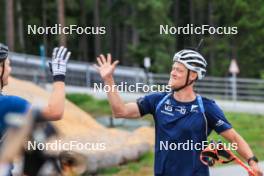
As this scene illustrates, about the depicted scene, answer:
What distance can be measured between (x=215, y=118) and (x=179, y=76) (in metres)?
0.40

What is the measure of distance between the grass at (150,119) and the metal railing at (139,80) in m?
4.65

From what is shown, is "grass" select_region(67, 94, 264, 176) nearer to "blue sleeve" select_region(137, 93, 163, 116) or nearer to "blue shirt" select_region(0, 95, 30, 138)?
"blue sleeve" select_region(137, 93, 163, 116)

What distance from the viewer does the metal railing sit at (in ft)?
112

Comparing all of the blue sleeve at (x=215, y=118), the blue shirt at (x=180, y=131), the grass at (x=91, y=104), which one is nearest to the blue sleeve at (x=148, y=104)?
the blue shirt at (x=180, y=131)

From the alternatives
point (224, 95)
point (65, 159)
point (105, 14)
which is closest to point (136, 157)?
point (65, 159)

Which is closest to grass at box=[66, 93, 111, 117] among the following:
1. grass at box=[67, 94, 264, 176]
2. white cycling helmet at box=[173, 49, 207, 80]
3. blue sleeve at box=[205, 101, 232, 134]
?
grass at box=[67, 94, 264, 176]

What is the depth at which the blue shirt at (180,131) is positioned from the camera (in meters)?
5.23

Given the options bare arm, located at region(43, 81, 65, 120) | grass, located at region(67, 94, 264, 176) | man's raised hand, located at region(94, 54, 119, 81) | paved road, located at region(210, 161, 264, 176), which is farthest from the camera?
grass, located at region(67, 94, 264, 176)

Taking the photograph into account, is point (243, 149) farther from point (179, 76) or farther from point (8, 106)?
point (8, 106)

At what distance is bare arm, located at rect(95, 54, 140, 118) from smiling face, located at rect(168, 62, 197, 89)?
0.33m

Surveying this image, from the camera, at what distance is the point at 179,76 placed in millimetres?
5438

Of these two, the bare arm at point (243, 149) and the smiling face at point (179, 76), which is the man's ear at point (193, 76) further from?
the bare arm at point (243, 149)

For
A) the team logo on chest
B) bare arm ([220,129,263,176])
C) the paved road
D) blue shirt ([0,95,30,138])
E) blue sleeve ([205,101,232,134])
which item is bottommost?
the paved road

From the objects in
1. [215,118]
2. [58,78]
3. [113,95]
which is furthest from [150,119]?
[58,78]
